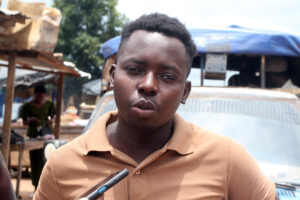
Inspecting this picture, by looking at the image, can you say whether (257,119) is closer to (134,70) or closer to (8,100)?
(134,70)

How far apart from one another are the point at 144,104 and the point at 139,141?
170mm

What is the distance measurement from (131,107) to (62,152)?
0.98 ft

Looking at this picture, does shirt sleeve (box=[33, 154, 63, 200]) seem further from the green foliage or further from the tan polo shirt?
the green foliage

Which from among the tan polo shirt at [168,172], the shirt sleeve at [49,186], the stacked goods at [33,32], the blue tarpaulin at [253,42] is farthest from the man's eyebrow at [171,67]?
the stacked goods at [33,32]

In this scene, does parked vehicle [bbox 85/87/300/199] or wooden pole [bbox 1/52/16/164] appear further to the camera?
wooden pole [bbox 1/52/16/164]

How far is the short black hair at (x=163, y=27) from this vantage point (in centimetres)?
159

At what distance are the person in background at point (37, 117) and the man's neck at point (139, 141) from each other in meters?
7.06

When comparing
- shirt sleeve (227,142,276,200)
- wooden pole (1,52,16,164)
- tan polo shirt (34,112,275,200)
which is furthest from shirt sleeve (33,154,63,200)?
wooden pole (1,52,16,164)

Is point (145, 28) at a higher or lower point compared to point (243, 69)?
higher

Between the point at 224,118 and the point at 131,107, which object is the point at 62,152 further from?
the point at 224,118

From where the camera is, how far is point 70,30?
3359 cm

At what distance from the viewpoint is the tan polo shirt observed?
1.47 meters

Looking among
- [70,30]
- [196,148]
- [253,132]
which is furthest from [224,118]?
[70,30]

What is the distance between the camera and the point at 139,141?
1.60m
